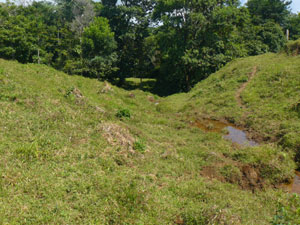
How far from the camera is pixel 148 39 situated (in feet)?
120

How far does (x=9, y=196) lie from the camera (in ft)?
18.3

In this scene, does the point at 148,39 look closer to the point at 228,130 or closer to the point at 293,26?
the point at 228,130

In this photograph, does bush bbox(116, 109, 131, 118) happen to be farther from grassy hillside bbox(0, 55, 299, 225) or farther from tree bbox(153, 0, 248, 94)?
tree bbox(153, 0, 248, 94)

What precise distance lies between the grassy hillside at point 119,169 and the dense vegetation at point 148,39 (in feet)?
55.8

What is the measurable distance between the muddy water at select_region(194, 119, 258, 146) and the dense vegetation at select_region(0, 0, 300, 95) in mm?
13474

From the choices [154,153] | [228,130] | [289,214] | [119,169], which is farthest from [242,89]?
[119,169]

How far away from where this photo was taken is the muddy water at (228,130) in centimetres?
1324

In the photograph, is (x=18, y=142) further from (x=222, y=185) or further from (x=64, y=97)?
(x=222, y=185)

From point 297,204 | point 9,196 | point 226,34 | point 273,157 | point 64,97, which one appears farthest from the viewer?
point 226,34

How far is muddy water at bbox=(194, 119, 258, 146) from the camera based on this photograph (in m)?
13.2

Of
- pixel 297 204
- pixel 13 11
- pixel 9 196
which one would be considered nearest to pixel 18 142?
pixel 9 196

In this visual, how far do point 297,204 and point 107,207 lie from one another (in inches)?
220

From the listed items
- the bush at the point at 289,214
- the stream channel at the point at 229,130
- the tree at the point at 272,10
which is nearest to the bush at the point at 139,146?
the bush at the point at 289,214

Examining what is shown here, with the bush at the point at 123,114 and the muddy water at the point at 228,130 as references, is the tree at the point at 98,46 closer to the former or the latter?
the bush at the point at 123,114
